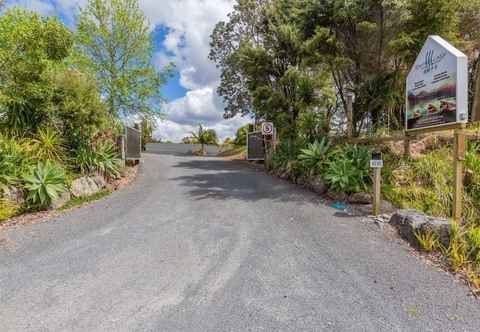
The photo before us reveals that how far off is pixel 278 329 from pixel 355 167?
424cm

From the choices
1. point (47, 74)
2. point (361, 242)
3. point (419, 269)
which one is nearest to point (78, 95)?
point (47, 74)

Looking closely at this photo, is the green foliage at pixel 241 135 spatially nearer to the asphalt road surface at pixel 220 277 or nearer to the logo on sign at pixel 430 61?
the asphalt road surface at pixel 220 277

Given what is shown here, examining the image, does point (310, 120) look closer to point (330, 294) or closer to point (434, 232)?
point (434, 232)

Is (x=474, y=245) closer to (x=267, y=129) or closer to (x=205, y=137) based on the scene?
(x=267, y=129)

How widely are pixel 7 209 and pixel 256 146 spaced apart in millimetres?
9771

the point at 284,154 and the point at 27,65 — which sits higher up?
the point at 27,65

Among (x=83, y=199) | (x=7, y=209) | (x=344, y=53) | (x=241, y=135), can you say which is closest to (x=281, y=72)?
(x=344, y=53)

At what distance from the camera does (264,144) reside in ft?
38.8

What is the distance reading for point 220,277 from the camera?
104 inches

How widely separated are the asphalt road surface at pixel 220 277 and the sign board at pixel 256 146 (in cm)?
773

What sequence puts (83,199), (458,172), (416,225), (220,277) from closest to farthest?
(220,277), (416,225), (458,172), (83,199)

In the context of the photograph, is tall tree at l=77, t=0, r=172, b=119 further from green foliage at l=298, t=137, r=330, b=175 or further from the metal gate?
green foliage at l=298, t=137, r=330, b=175

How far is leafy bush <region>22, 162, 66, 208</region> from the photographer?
4756 millimetres

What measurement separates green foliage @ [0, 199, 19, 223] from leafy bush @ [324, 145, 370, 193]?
20.2 feet
